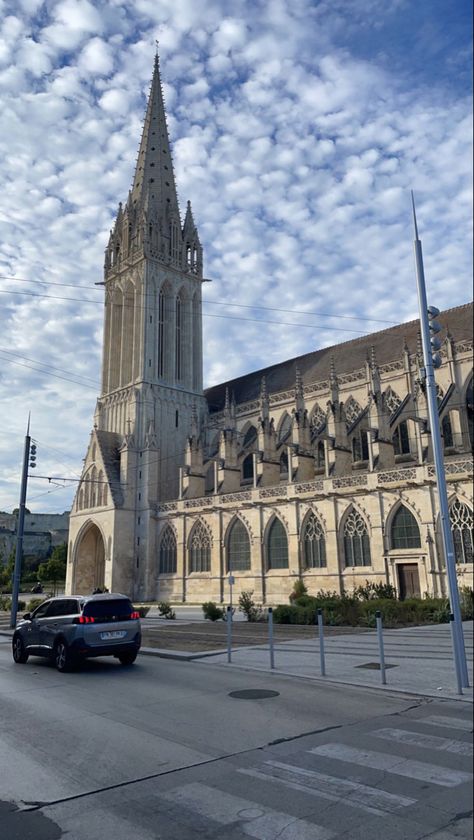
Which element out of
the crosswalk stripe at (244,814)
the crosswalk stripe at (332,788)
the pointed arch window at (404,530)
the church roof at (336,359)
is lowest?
the crosswalk stripe at (244,814)

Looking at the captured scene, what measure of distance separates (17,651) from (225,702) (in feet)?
23.4

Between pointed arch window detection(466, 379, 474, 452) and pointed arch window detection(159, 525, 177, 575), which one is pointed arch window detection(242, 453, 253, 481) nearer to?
pointed arch window detection(159, 525, 177, 575)

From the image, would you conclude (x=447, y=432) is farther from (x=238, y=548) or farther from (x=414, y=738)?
(x=414, y=738)

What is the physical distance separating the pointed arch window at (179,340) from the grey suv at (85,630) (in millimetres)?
38877

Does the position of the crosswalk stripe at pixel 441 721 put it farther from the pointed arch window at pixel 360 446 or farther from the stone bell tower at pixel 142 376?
the stone bell tower at pixel 142 376

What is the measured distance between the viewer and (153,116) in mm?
55094

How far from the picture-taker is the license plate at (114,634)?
38.5 feet

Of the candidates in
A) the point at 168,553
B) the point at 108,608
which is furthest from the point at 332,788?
the point at 168,553

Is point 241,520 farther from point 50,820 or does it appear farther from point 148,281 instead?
Answer: point 50,820

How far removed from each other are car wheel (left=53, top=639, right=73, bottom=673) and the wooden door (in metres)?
19.9

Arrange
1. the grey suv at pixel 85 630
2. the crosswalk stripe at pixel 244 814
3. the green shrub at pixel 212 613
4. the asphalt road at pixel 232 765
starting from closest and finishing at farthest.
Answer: the crosswalk stripe at pixel 244 814
the asphalt road at pixel 232 765
the grey suv at pixel 85 630
the green shrub at pixel 212 613

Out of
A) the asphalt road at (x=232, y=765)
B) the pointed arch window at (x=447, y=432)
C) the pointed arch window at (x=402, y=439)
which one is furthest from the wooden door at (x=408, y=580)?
the asphalt road at (x=232, y=765)

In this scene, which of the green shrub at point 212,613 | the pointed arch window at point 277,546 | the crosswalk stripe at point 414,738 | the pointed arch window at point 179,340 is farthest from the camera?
the pointed arch window at point 179,340

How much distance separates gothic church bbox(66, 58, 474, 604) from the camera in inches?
1160
